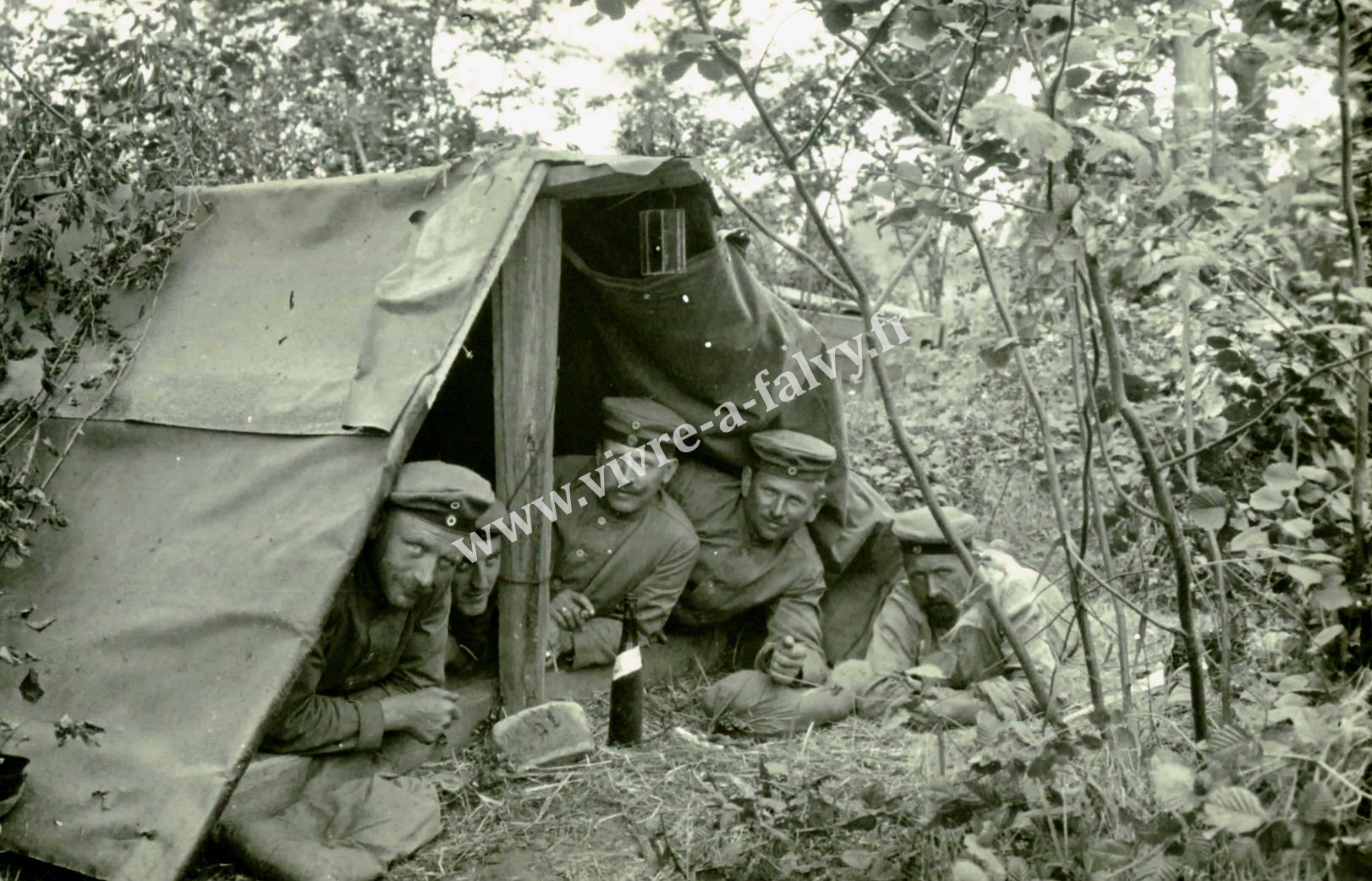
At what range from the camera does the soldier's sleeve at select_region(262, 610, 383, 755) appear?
3965 mm

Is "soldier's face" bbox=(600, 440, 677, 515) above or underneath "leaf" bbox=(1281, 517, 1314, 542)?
underneath

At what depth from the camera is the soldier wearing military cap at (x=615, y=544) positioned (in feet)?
17.4

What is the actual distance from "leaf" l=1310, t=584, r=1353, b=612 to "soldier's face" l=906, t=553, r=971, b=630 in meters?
2.49

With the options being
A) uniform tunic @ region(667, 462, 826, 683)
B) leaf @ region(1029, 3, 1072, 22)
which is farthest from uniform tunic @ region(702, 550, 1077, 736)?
leaf @ region(1029, 3, 1072, 22)

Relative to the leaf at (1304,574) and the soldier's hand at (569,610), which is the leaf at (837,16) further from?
the soldier's hand at (569,610)

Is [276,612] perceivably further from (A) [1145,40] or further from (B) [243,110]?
(B) [243,110]

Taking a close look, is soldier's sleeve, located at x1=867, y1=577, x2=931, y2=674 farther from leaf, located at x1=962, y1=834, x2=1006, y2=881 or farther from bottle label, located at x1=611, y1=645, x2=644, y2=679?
leaf, located at x1=962, y1=834, x2=1006, y2=881

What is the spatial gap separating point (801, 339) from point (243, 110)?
14.3ft

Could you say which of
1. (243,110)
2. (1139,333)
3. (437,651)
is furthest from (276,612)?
(1139,333)

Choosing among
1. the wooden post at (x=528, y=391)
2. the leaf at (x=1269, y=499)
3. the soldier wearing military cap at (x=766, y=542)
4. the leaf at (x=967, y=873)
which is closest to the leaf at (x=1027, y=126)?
the leaf at (x=1269, y=499)

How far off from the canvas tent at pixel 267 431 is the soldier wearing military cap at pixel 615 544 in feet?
1.16

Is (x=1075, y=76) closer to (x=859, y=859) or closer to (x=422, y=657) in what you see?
(x=859, y=859)

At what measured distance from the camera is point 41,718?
12.1 ft

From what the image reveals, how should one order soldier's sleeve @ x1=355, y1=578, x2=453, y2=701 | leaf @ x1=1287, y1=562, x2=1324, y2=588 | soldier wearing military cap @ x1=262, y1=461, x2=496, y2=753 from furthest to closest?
1. soldier's sleeve @ x1=355, y1=578, x2=453, y2=701
2. soldier wearing military cap @ x1=262, y1=461, x2=496, y2=753
3. leaf @ x1=1287, y1=562, x2=1324, y2=588
